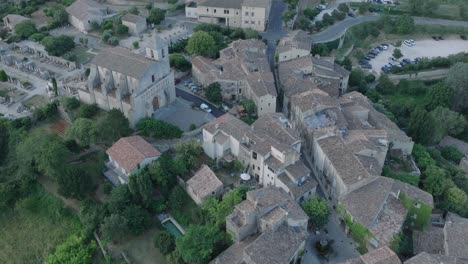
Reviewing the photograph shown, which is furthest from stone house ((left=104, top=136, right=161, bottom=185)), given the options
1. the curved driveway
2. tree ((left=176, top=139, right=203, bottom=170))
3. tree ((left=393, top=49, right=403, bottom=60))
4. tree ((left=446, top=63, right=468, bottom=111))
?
tree ((left=393, top=49, right=403, bottom=60))

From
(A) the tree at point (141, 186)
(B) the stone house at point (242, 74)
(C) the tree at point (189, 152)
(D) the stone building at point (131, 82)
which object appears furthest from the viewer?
(B) the stone house at point (242, 74)

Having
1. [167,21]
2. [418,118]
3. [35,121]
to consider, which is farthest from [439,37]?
[35,121]

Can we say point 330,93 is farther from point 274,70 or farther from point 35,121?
point 35,121

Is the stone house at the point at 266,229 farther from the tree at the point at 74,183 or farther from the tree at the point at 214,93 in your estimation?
the tree at the point at 214,93

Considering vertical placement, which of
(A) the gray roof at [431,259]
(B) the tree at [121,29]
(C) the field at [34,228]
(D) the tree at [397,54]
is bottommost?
(C) the field at [34,228]

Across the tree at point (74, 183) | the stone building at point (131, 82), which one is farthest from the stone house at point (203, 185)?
the stone building at point (131, 82)

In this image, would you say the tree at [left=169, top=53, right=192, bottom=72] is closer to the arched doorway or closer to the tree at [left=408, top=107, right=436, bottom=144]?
the arched doorway

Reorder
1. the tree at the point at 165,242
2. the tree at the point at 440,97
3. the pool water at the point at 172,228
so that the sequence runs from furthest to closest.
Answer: the tree at the point at 440,97 → the pool water at the point at 172,228 → the tree at the point at 165,242

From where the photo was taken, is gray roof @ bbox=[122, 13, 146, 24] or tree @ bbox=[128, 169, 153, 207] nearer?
tree @ bbox=[128, 169, 153, 207]
